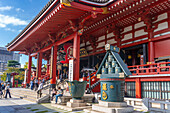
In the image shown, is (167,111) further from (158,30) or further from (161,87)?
(158,30)

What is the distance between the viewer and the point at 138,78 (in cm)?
1101

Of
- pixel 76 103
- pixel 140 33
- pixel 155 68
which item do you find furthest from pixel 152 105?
pixel 140 33

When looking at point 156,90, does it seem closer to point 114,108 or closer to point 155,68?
point 155,68

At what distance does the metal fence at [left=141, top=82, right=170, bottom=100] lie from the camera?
382 inches

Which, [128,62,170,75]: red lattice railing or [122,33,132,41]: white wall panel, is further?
[122,33,132,41]: white wall panel

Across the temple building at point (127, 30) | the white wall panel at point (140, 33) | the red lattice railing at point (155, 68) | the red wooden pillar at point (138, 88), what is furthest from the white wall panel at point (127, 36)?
the red wooden pillar at point (138, 88)

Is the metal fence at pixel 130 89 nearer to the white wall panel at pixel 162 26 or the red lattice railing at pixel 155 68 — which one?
the red lattice railing at pixel 155 68

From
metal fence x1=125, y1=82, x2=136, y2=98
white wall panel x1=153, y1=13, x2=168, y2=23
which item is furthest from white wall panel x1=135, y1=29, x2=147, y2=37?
metal fence x1=125, y1=82, x2=136, y2=98

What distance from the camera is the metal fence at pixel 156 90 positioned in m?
9.70

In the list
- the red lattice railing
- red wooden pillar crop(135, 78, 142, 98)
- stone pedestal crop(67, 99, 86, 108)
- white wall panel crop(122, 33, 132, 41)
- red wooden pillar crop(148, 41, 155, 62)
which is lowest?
stone pedestal crop(67, 99, 86, 108)

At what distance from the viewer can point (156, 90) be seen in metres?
10.2

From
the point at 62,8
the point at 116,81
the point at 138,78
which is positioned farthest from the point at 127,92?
the point at 62,8

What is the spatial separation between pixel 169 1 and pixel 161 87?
5718 mm

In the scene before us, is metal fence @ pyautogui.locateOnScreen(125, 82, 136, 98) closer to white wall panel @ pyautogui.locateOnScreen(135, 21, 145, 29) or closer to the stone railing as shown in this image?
the stone railing
